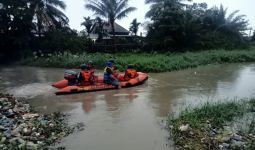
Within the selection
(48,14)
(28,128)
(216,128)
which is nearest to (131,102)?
(216,128)

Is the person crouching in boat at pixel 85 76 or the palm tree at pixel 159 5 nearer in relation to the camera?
the person crouching in boat at pixel 85 76

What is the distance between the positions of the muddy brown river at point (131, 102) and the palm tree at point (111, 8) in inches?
476

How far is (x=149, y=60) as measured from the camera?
754 inches

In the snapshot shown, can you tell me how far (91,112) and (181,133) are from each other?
3.24 meters

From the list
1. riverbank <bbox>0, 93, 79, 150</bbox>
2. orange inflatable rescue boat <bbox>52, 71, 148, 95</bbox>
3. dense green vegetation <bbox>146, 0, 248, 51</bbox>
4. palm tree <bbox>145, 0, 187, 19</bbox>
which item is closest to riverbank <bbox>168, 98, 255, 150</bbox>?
riverbank <bbox>0, 93, 79, 150</bbox>

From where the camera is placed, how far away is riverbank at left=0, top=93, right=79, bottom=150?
19.0 ft

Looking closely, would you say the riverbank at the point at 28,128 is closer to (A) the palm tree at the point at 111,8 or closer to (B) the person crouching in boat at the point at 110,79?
(B) the person crouching in boat at the point at 110,79

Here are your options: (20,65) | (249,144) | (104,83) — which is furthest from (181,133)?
(20,65)

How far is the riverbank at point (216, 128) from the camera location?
5848mm

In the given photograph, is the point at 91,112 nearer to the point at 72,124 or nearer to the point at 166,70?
the point at 72,124

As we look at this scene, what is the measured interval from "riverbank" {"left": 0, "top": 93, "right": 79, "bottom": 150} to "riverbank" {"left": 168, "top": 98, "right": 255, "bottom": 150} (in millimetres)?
2572

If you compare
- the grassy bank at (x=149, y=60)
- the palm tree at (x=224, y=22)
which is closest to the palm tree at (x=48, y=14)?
the grassy bank at (x=149, y=60)

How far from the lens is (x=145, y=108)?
9.23 metres

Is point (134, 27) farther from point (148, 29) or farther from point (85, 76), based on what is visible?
point (85, 76)
